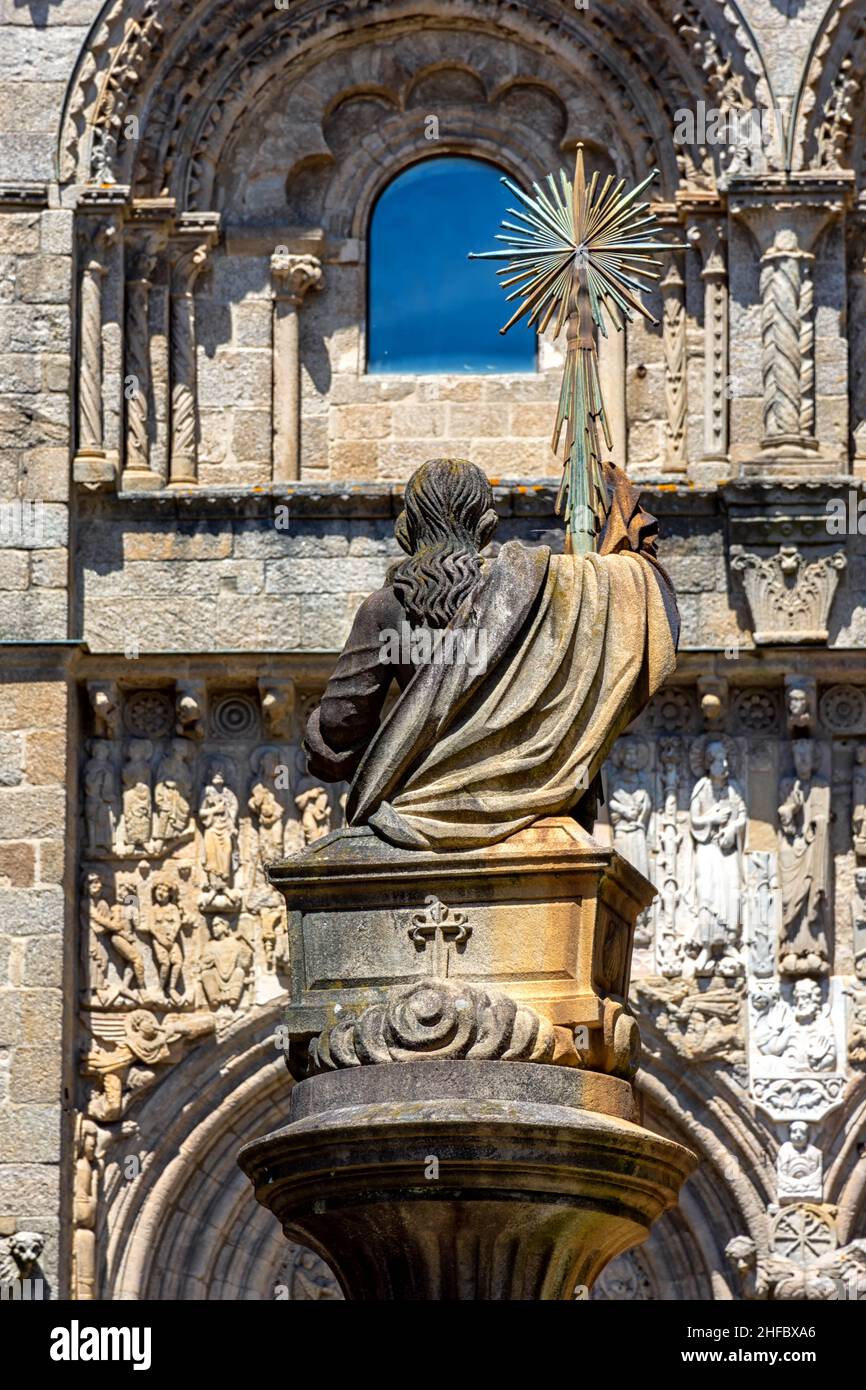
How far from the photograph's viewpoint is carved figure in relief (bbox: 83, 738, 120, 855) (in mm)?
16109

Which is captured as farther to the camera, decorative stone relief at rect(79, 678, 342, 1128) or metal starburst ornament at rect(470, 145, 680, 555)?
decorative stone relief at rect(79, 678, 342, 1128)

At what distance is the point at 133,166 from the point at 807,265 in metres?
3.51

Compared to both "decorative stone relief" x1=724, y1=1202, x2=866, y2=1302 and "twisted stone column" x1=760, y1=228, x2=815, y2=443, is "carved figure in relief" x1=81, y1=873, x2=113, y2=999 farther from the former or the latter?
"twisted stone column" x1=760, y1=228, x2=815, y2=443

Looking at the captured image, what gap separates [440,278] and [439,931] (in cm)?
918

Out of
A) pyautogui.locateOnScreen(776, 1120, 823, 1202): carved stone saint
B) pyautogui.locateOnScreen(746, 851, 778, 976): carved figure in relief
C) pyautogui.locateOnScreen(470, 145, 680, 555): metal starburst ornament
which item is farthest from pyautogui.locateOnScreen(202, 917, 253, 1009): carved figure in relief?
pyautogui.locateOnScreen(470, 145, 680, 555): metal starburst ornament

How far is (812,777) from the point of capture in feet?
53.1

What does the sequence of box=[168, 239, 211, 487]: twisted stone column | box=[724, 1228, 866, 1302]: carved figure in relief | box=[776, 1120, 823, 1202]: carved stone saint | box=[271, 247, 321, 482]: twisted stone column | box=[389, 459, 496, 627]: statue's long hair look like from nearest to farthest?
box=[389, 459, 496, 627]: statue's long hair, box=[724, 1228, 866, 1302]: carved figure in relief, box=[776, 1120, 823, 1202]: carved stone saint, box=[168, 239, 211, 487]: twisted stone column, box=[271, 247, 321, 482]: twisted stone column

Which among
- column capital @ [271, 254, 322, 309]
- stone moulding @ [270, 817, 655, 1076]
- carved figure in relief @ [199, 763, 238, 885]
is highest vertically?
column capital @ [271, 254, 322, 309]

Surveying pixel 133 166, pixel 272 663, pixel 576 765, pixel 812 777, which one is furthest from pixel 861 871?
pixel 576 765

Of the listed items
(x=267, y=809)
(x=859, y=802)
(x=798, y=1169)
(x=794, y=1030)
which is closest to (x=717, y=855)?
(x=859, y=802)

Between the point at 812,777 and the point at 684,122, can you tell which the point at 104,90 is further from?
the point at 812,777

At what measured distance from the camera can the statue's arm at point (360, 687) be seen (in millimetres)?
9047

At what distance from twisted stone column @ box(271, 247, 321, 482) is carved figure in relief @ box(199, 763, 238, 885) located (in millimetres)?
1741

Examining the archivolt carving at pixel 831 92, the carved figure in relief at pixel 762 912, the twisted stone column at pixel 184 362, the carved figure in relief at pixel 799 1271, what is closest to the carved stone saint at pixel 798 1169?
the carved figure in relief at pixel 799 1271
